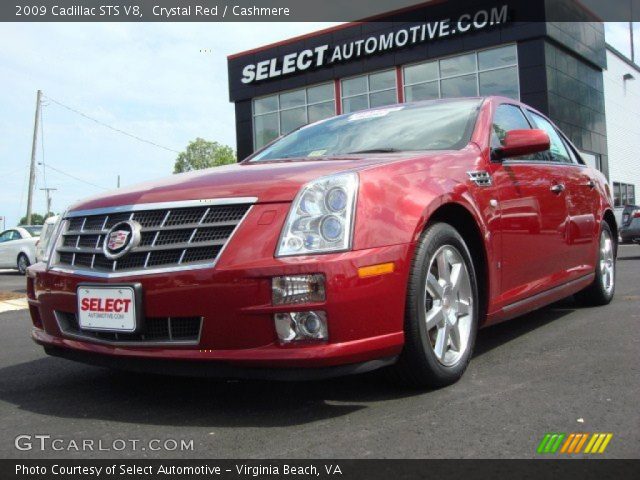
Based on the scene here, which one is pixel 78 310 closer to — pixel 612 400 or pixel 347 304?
pixel 347 304

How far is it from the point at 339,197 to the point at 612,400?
145cm

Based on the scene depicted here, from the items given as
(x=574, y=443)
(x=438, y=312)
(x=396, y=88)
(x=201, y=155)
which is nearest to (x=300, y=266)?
(x=438, y=312)

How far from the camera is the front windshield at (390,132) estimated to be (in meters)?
3.73

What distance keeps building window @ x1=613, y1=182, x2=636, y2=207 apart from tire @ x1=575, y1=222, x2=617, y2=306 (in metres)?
22.6

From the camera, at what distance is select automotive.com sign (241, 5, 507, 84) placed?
21.4 m

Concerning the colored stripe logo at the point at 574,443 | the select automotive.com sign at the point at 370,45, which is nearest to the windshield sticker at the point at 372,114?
the colored stripe logo at the point at 574,443

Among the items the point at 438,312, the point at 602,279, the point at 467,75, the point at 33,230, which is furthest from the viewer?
the point at 467,75

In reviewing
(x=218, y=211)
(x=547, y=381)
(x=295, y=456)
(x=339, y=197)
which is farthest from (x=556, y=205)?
(x=295, y=456)

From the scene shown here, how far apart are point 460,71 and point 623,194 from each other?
10.7m

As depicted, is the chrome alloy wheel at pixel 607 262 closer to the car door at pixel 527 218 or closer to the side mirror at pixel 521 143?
the car door at pixel 527 218

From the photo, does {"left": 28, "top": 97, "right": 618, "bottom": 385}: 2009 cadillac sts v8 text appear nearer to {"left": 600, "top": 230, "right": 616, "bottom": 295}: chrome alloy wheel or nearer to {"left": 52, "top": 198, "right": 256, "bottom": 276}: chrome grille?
{"left": 52, "top": 198, "right": 256, "bottom": 276}: chrome grille

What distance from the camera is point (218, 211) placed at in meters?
2.80

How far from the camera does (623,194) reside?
91.6 feet

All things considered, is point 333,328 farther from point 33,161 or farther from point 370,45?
point 33,161
